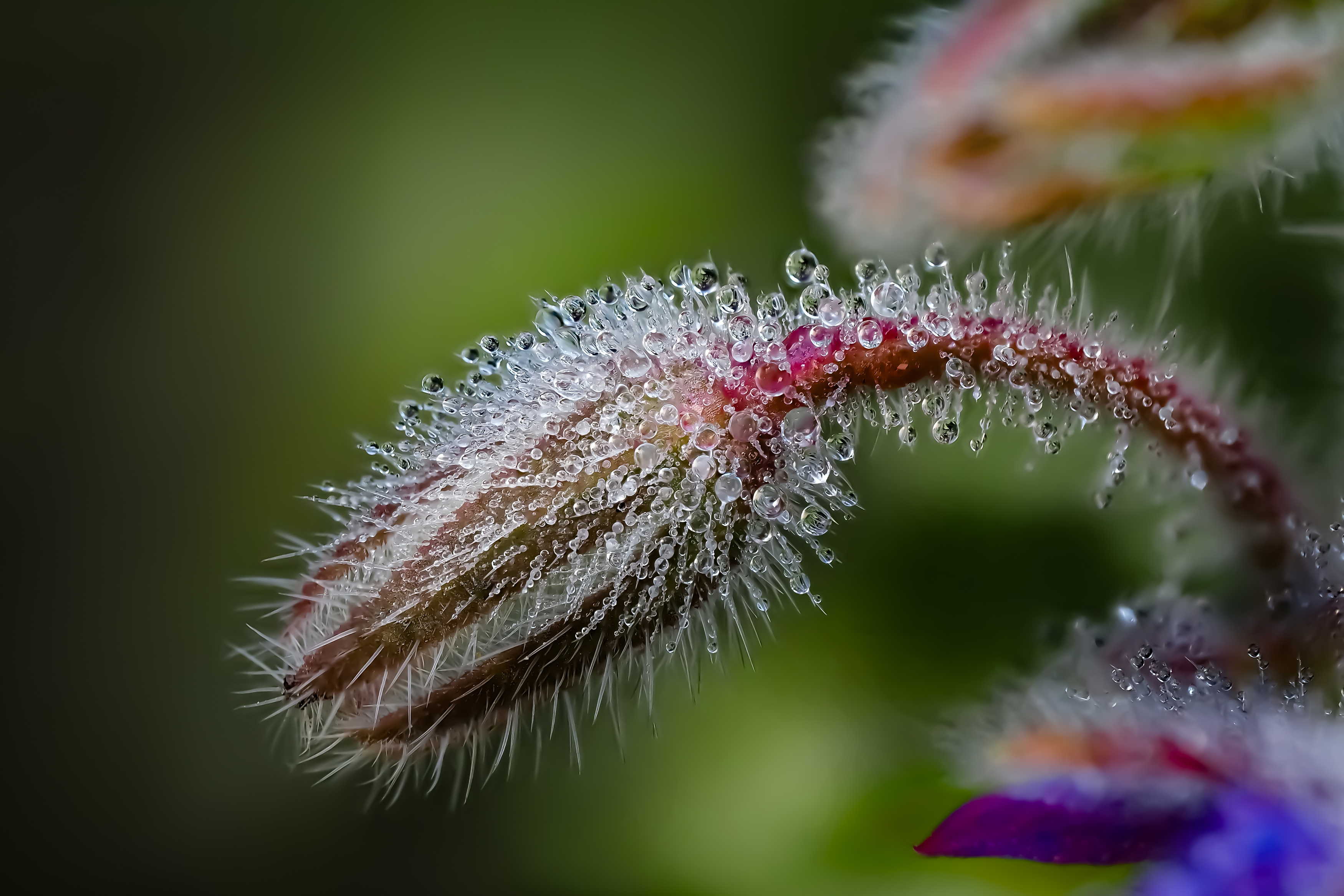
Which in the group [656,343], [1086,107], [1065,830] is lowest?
[1065,830]

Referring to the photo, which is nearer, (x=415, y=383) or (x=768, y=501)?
(x=768, y=501)

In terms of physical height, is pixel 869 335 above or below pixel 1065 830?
above

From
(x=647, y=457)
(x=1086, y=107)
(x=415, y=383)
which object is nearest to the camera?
(x=647, y=457)

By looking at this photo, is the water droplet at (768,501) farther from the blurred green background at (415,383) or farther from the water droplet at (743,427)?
the blurred green background at (415,383)

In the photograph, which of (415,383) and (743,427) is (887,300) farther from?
(415,383)

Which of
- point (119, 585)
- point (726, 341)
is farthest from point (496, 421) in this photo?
→ point (119, 585)

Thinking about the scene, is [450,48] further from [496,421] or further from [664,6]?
[496,421]

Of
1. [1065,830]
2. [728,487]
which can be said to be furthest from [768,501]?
[1065,830]
